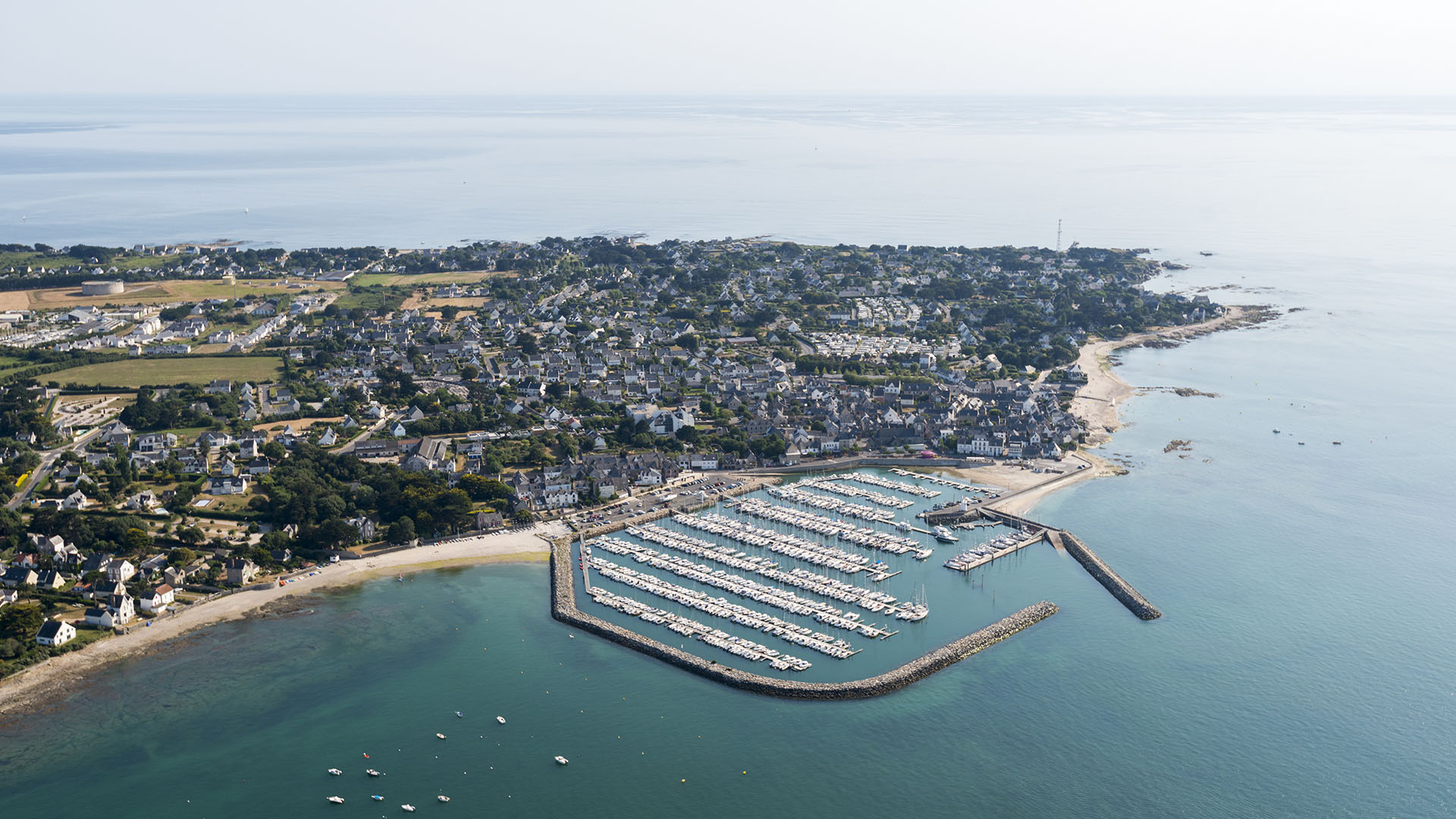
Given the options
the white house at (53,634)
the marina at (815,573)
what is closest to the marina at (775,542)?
the marina at (815,573)

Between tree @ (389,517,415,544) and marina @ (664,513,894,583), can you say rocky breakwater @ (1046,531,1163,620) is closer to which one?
marina @ (664,513,894,583)

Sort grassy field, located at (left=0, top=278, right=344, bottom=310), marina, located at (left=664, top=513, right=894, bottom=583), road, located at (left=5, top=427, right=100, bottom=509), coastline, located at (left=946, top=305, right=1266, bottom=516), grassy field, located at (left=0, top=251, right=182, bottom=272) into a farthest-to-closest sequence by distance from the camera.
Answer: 1. grassy field, located at (left=0, top=251, right=182, bottom=272)
2. grassy field, located at (left=0, top=278, right=344, bottom=310)
3. coastline, located at (left=946, top=305, right=1266, bottom=516)
4. road, located at (left=5, top=427, right=100, bottom=509)
5. marina, located at (left=664, top=513, right=894, bottom=583)

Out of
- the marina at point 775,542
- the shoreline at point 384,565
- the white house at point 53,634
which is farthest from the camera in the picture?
the marina at point 775,542

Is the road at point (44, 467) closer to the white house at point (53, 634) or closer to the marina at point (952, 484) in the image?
the white house at point (53, 634)

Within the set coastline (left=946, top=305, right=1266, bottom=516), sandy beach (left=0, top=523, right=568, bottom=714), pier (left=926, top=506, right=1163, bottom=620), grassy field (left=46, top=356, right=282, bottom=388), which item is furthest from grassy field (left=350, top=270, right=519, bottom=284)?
pier (left=926, top=506, right=1163, bottom=620)

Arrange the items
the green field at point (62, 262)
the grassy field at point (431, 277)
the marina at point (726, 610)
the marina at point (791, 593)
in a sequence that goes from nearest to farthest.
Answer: the marina at point (726, 610)
the marina at point (791, 593)
the green field at point (62, 262)
the grassy field at point (431, 277)

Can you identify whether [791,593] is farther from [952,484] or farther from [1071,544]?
[952,484]

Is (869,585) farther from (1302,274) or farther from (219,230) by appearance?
(219,230)
